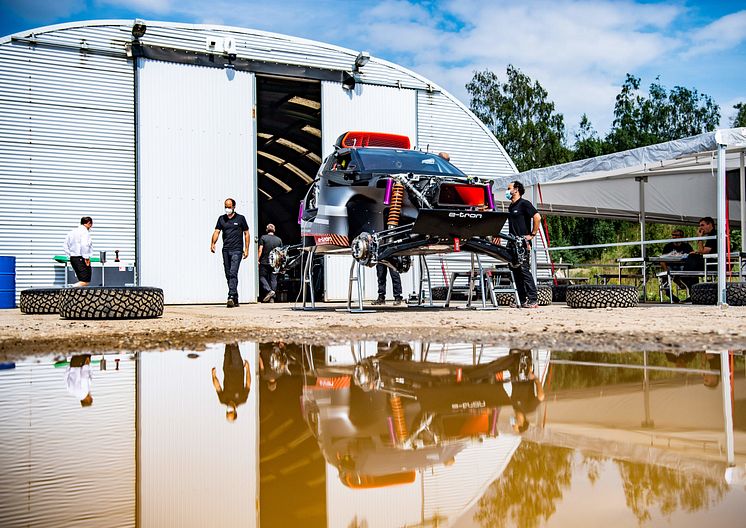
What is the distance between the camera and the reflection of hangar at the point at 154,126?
1512 cm

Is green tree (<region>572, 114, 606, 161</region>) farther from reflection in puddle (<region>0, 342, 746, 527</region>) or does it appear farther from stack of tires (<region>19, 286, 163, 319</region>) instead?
reflection in puddle (<region>0, 342, 746, 527</region>)

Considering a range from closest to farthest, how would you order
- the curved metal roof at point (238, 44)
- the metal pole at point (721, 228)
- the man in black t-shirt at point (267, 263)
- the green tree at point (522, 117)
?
the metal pole at point (721, 228)
the curved metal roof at point (238, 44)
the man in black t-shirt at point (267, 263)
the green tree at point (522, 117)

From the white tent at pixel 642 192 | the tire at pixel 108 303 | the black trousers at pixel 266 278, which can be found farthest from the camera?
the black trousers at pixel 266 278

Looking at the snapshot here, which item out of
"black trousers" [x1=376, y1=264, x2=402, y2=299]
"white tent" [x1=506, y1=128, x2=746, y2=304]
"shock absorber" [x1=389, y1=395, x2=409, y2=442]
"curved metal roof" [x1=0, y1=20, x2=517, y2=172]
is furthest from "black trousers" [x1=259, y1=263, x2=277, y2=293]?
"shock absorber" [x1=389, y1=395, x2=409, y2=442]

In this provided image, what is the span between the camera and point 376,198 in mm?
10000

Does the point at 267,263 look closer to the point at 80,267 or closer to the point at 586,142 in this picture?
the point at 80,267

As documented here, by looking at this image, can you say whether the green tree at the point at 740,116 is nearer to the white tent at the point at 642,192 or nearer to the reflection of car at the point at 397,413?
the white tent at the point at 642,192

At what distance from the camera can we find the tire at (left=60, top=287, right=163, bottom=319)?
27.5 feet

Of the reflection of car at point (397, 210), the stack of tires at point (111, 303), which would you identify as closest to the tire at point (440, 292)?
the reflection of car at point (397, 210)

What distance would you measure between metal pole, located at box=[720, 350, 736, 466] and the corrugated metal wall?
540 inches

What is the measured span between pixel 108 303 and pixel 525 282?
5660 millimetres

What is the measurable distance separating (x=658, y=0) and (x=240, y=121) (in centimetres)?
5325

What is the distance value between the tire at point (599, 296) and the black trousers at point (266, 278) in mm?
7881

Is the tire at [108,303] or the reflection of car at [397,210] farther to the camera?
the reflection of car at [397,210]
